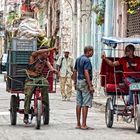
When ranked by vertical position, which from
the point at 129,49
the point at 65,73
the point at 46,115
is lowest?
the point at 46,115

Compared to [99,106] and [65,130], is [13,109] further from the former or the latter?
[99,106]

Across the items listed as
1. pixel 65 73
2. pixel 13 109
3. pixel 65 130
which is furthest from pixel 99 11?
pixel 65 130

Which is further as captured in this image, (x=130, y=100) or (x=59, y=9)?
(x=59, y=9)

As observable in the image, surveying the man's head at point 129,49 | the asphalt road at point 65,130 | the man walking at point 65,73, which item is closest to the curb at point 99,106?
the man walking at point 65,73

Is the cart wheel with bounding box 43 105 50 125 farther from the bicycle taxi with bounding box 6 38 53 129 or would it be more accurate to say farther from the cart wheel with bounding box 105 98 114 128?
the cart wheel with bounding box 105 98 114 128

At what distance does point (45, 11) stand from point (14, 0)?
23.2 meters

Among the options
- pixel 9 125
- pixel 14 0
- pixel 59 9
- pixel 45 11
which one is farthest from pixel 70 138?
pixel 14 0

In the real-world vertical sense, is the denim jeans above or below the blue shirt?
below

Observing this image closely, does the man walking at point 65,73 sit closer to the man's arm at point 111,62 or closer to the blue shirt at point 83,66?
the man's arm at point 111,62

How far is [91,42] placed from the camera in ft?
114

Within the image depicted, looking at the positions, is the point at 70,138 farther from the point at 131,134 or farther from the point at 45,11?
the point at 45,11

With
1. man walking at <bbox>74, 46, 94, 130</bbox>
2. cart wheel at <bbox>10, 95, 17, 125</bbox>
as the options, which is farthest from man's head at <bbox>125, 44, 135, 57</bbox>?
cart wheel at <bbox>10, 95, 17, 125</bbox>

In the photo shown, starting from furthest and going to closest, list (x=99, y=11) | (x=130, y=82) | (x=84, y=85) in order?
(x=99, y=11) → (x=84, y=85) → (x=130, y=82)

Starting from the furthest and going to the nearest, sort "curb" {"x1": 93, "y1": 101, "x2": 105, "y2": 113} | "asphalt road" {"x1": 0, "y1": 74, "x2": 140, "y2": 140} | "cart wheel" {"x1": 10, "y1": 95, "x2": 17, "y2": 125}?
"curb" {"x1": 93, "y1": 101, "x2": 105, "y2": 113} < "cart wheel" {"x1": 10, "y1": 95, "x2": 17, "y2": 125} < "asphalt road" {"x1": 0, "y1": 74, "x2": 140, "y2": 140}
